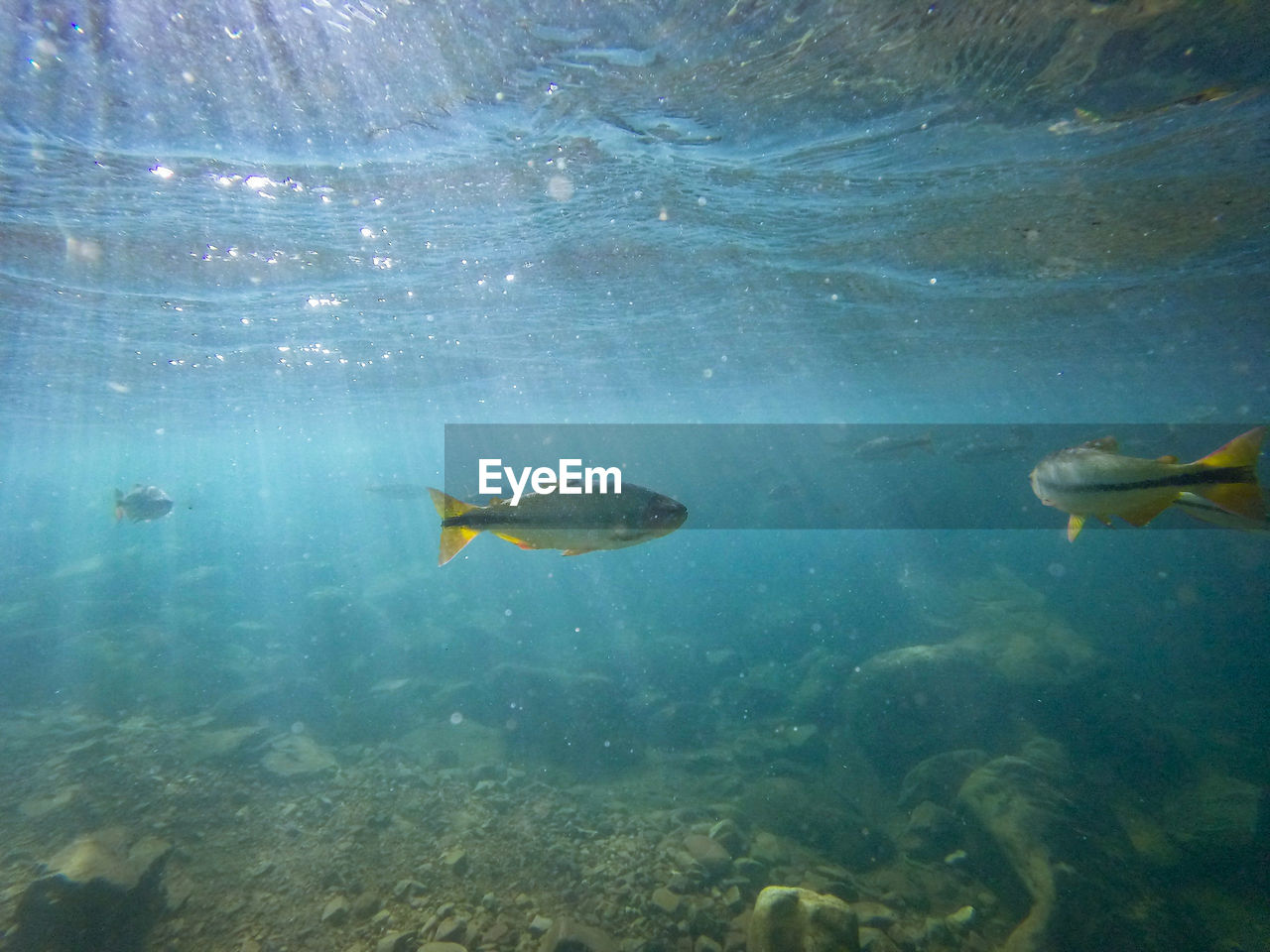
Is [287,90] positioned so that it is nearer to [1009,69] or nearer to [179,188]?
[179,188]

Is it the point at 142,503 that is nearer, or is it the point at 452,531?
the point at 452,531

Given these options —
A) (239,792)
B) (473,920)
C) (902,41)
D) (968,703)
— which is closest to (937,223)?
(902,41)

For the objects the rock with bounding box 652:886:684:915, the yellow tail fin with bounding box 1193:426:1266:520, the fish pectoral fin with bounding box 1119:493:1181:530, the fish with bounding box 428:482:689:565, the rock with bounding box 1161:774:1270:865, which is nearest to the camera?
Answer: the yellow tail fin with bounding box 1193:426:1266:520

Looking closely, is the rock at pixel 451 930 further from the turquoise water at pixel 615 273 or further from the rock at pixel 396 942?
the turquoise water at pixel 615 273

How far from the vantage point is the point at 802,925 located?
6.05m

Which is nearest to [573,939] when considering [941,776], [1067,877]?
[1067,877]

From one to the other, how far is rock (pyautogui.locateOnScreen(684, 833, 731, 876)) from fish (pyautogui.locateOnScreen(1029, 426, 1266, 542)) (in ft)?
22.1

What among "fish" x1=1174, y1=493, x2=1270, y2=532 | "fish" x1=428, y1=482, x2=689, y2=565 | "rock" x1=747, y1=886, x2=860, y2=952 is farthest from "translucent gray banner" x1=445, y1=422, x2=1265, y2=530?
"fish" x1=1174, y1=493, x2=1270, y2=532

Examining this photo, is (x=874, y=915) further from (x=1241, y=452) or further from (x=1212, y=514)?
Answer: (x=1241, y=452)

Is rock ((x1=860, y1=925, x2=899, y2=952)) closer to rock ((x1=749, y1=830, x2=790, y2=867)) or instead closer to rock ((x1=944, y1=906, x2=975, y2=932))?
rock ((x1=944, y1=906, x2=975, y2=932))

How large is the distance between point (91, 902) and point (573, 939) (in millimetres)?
5741

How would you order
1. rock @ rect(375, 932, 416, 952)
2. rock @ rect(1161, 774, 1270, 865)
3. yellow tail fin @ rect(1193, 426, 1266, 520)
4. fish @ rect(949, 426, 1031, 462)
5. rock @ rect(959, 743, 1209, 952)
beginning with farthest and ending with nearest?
fish @ rect(949, 426, 1031, 462), rock @ rect(1161, 774, 1270, 865), rock @ rect(959, 743, 1209, 952), rock @ rect(375, 932, 416, 952), yellow tail fin @ rect(1193, 426, 1266, 520)

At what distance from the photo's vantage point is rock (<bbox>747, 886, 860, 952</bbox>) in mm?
5902

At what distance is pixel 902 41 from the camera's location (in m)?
6.55
